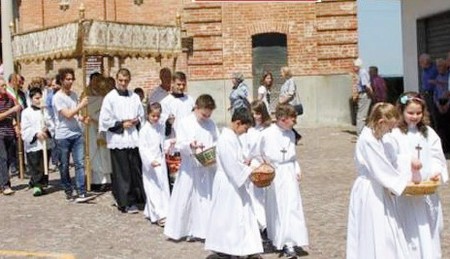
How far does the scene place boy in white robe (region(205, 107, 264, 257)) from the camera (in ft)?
24.7

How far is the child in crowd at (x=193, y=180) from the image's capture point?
28.2ft

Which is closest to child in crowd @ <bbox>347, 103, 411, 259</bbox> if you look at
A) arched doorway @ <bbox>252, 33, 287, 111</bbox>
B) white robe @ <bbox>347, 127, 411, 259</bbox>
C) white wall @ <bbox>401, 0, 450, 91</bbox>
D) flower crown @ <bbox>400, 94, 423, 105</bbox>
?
white robe @ <bbox>347, 127, 411, 259</bbox>

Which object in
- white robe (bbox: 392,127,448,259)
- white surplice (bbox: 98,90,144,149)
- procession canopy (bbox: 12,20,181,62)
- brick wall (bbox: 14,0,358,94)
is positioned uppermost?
brick wall (bbox: 14,0,358,94)

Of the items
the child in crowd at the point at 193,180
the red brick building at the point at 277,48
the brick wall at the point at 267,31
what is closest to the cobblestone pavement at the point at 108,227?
the child in crowd at the point at 193,180

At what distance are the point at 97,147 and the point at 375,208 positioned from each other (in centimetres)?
641

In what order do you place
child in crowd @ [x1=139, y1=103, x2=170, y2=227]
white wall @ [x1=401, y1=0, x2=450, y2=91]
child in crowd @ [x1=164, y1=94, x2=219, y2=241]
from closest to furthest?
child in crowd @ [x1=164, y1=94, x2=219, y2=241], child in crowd @ [x1=139, y1=103, x2=170, y2=227], white wall @ [x1=401, y1=0, x2=450, y2=91]

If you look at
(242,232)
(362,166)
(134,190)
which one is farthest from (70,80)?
(362,166)

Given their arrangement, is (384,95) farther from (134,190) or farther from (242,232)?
(242,232)

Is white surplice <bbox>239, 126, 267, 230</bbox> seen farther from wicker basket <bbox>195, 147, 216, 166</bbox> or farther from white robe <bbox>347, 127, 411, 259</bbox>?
white robe <bbox>347, 127, 411, 259</bbox>

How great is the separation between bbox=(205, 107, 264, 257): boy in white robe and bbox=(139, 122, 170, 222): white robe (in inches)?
A: 86.4

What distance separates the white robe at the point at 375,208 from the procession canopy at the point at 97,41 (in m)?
5.81

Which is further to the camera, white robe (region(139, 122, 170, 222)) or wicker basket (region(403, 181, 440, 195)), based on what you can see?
white robe (region(139, 122, 170, 222))

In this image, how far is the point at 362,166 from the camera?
6422 mm

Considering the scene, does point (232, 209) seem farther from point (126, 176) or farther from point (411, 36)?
point (411, 36)
